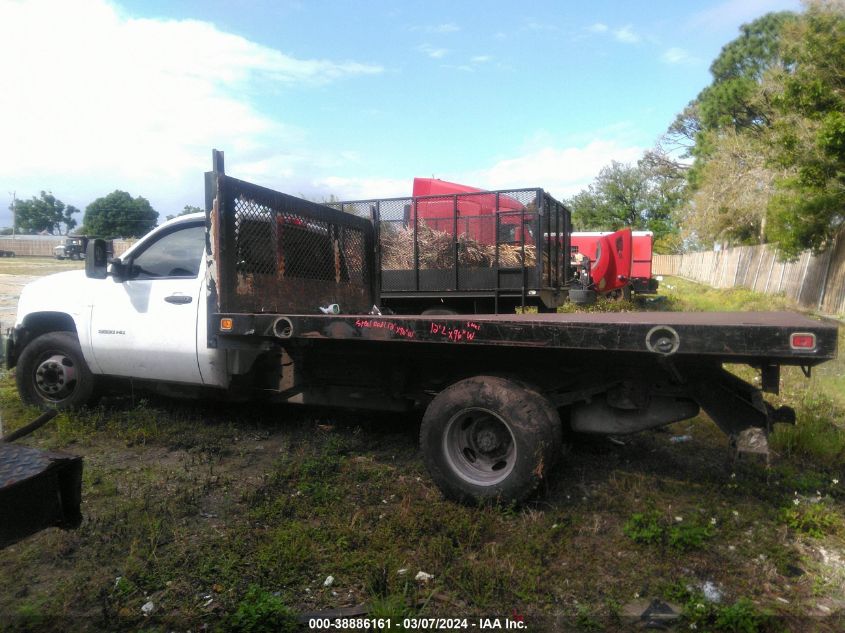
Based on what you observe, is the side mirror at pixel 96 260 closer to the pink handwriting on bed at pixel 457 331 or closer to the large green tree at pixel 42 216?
the pink handwriting on bed at pixel 457 331

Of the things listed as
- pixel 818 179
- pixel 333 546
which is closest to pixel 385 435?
pixel 333 546

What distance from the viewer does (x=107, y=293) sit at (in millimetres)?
5656

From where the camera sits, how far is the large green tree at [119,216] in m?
73.9

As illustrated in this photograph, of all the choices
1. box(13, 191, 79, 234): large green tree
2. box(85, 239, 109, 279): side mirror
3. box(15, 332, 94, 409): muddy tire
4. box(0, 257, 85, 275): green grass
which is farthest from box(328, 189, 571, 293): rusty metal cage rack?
box(13, 191, 79, 234): large green tree

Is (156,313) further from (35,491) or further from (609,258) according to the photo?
(609,258)

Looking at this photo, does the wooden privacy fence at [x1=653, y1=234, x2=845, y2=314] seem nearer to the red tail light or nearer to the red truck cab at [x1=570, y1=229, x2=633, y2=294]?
the red truck cab at [x1=570, y1=229, x2=633, y2=294]

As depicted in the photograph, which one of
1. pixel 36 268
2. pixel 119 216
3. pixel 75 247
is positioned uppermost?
pixel 119 216

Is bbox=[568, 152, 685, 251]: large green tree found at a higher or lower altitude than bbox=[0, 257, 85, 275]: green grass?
higher

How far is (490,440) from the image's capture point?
12.8 feet

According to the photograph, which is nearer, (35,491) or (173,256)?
(35,491)

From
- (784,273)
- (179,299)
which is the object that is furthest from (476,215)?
(784,273)

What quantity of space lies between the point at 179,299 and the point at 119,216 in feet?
257

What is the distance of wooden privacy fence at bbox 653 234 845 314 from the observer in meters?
17.7

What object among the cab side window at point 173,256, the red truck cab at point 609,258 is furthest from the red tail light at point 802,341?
the red truck cab at point 609,258
